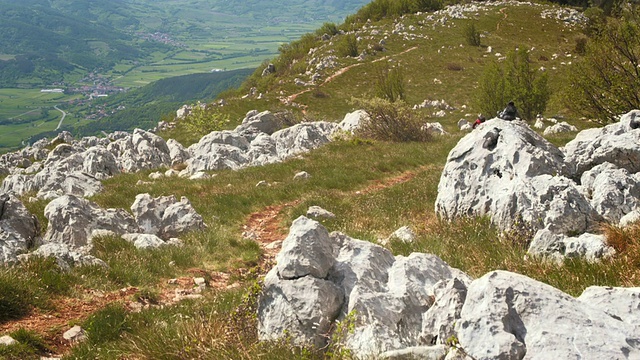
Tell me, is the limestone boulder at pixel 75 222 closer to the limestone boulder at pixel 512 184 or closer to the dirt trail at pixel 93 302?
the dirt trail at pixel 93 302

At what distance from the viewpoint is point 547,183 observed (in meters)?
9.28

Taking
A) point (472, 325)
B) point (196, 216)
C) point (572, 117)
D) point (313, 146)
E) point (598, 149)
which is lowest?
point (572, 117)

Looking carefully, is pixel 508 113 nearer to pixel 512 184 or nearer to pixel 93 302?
pixel 512 184

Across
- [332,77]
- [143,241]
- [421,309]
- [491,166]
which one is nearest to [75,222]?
[143,241]

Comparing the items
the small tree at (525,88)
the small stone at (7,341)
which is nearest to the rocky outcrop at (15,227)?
the small stone at (7,341)

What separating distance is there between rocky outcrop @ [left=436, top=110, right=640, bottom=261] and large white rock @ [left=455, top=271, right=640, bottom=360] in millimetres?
3039

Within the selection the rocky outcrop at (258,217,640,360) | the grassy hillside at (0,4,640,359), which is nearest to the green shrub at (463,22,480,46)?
the grassy hillside at (0,4,640,359)

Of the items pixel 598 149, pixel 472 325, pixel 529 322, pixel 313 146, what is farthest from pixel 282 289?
pixel 313 146

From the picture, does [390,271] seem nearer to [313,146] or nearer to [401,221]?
[401,221]

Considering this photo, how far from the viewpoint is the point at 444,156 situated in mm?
25703

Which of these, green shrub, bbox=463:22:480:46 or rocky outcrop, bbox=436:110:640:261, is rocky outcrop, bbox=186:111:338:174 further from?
green shrub, bbox=463:22:480:46

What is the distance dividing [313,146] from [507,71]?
65.6 feet

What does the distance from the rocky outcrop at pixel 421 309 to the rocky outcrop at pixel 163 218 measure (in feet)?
27.1

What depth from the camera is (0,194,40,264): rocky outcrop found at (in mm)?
10520
